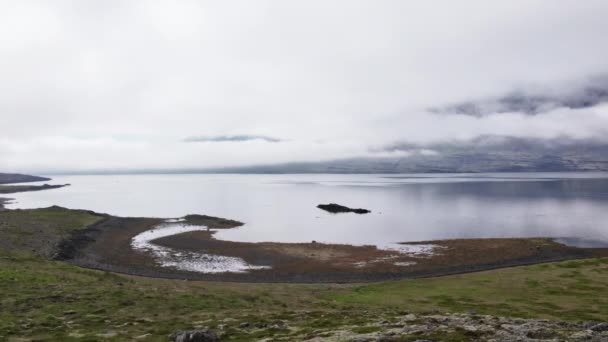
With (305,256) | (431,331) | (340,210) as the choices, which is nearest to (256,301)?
(431,331)

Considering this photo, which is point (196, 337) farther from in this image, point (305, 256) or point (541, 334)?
point (305, 256)

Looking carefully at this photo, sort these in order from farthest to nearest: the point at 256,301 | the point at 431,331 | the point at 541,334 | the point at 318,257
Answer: the point at 318,257 → the point at 256,301 → the point at 431,331 → the point at 541,334

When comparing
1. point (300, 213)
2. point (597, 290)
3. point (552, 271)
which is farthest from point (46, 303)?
point (300, 213)

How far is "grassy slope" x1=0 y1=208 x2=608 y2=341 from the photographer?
23953 millimetres

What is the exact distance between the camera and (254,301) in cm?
3559

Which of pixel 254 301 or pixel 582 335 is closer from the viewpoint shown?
pixel 582 335

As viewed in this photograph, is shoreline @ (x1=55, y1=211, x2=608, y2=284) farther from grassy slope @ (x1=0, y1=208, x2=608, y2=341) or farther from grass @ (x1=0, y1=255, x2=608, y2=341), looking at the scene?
grassy slope @ (x1=0, y1=208, x2=608, y2=341)

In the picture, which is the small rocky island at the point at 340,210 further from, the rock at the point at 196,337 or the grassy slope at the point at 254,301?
the rock at the point at 196,337

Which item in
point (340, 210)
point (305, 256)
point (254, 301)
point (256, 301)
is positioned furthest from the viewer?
point (340, 210)

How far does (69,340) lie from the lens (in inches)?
814

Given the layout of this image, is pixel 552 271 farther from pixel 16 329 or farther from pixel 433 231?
pixel 16 329

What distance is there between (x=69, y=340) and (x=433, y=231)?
8964 centimetres

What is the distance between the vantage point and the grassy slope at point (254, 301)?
24.0m

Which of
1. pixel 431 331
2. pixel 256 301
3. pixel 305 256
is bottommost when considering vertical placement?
pixel 305 256
